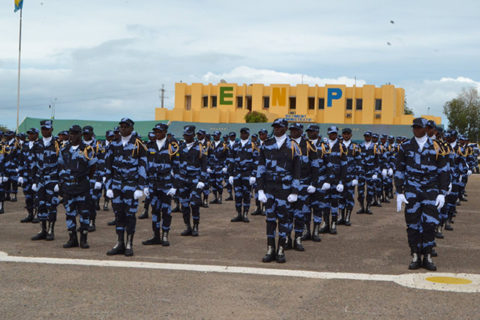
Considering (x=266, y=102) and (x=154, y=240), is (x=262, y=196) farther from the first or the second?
(x=266, y=102)

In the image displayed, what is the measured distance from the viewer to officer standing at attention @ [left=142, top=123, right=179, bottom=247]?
9.81 meters

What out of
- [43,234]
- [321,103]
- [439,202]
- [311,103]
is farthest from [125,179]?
[311,103]

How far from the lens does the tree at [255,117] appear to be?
204 ft

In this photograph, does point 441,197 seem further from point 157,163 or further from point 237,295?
point 157,163

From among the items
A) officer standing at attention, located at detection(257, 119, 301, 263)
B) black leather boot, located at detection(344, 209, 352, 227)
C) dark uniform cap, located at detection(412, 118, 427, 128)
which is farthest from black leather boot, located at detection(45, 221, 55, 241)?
dark uniform cap, located at detection(412, 118, 427, 128)

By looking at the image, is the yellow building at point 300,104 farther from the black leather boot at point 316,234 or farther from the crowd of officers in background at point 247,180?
the black leather boot at point 316,234

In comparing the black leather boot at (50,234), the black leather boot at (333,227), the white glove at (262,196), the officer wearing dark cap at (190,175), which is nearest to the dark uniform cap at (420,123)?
the white glove at (262,196)

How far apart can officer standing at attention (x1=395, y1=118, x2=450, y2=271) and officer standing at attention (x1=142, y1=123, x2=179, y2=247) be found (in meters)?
4.36

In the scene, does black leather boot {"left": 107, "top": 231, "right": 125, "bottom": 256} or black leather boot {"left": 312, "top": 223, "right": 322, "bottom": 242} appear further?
black leather boot {"left": 312, "top": 223, "right": 322, "bottom": 242}


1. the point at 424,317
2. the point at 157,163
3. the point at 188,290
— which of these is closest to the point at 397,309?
the point at 424,317

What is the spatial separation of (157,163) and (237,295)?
4292mm

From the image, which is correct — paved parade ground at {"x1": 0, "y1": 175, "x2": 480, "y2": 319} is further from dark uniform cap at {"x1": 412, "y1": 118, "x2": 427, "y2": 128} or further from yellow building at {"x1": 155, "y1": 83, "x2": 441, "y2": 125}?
yellow building at {"x1": 155, "y1": 83, "x2": 441, "y2": 125}

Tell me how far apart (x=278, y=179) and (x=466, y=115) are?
82.8 meters

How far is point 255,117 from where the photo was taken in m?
62.1
